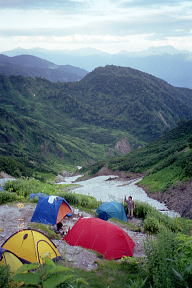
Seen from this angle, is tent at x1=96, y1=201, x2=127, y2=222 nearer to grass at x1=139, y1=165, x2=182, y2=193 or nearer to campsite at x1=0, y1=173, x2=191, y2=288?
campsite at x1=0, y1=173, x2=191, y2=288

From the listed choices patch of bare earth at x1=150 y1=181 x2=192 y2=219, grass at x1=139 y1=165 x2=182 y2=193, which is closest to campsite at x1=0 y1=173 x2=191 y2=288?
patch of bare earth at x1=150 y1=181 x2=192 y2=219

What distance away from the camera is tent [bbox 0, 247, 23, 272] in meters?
10.7

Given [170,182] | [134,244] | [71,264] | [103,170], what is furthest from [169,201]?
[103,170]

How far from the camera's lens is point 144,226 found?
58.0ft

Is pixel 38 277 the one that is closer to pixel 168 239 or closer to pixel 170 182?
pixel 168 239

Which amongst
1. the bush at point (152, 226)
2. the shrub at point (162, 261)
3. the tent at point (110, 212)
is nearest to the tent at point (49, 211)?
the tent at point (110, 212)

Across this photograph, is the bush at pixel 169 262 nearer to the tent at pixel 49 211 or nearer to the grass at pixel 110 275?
the grass at pixel 110 275

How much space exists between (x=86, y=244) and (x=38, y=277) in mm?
6453

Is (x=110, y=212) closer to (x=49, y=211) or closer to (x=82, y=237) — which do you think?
(x=49, y=211)

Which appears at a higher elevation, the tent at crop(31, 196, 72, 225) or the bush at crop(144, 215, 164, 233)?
the tent at crop(31, 196, 72, 225)

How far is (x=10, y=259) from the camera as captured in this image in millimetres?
10812

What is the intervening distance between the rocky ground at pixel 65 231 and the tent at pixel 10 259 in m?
1.78

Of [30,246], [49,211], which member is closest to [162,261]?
[30,246]

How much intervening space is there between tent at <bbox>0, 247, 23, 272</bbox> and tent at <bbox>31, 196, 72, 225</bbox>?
6002mm
